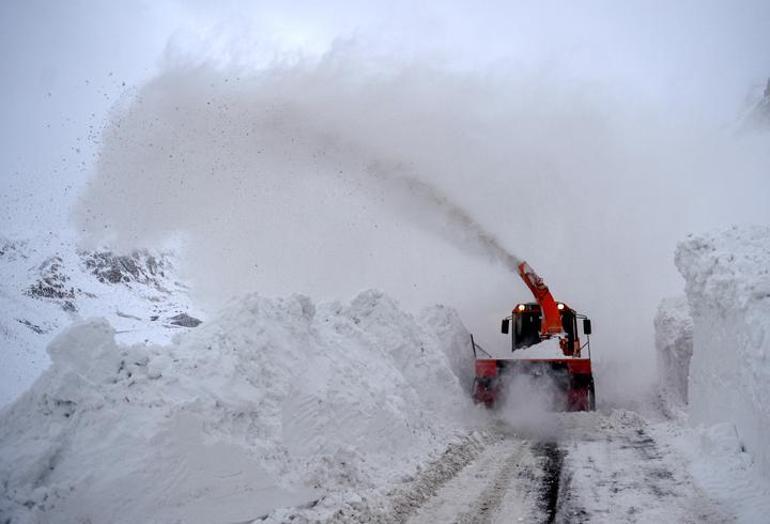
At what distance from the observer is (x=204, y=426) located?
5746 mm

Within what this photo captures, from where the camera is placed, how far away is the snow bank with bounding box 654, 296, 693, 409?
13.1 metres

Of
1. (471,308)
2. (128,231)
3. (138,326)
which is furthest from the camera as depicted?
(138,326)

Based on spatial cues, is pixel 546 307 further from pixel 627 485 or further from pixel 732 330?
pixel 627 485

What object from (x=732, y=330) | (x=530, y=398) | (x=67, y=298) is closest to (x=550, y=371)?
(x=530, y=398)

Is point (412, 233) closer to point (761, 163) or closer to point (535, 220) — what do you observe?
point (535, 220)

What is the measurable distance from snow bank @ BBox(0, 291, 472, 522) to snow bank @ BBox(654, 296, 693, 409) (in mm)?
7617

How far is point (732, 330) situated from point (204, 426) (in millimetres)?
7102

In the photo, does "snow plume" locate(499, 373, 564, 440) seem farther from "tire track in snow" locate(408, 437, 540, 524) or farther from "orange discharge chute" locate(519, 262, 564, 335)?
"tire track in snow" locate(408, 437, 540, 524)

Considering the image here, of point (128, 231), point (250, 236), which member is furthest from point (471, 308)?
point (128, 231)

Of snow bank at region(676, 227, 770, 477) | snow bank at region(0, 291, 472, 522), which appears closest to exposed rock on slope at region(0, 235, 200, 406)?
snow bank at region(0, 291, 472, 522)

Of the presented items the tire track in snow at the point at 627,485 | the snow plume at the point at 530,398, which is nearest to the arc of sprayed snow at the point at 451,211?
the snow plume at the point at 530,398

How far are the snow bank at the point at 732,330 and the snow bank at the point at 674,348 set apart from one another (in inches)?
149

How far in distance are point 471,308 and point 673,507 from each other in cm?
1303

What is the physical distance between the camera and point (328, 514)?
18.5 ft
